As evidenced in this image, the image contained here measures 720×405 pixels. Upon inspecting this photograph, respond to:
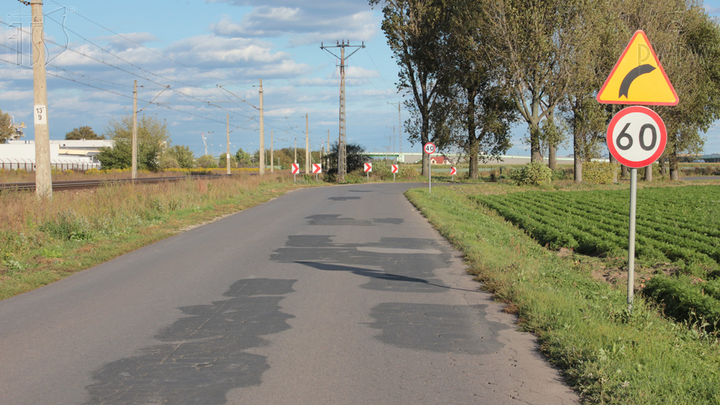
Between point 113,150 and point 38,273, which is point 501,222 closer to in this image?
point 38,273

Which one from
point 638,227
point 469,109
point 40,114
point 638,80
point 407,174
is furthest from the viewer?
point 407,174

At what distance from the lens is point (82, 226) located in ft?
44.8

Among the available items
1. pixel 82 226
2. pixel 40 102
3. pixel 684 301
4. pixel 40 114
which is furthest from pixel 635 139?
pixel 40 102

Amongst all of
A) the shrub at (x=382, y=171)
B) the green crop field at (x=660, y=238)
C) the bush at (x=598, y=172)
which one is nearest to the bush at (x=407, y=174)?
the shrub at (x=382, y=171)

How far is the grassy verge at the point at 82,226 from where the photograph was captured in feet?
33.1

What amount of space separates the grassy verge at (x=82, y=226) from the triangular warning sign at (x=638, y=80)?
358 inches

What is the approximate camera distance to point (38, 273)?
9484 millimetres

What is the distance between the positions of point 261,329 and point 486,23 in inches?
1429

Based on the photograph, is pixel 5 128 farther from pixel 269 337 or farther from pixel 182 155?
pixel 269 337

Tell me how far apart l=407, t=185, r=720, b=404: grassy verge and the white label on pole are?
13.1 metres

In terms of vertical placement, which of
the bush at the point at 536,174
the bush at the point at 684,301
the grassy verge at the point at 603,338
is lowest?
the bush at the point at 684,301

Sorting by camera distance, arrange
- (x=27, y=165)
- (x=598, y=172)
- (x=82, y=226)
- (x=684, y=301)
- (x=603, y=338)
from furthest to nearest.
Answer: (x=27, y=165) < (x=598, y=172) < (x=82, y=226) < (x=684, y=301) < (x=603, y=338)

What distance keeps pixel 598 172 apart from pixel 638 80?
4353 centimetres

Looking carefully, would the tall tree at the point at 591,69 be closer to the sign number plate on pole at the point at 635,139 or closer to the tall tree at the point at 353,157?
the tall tree at the point at 353,157
